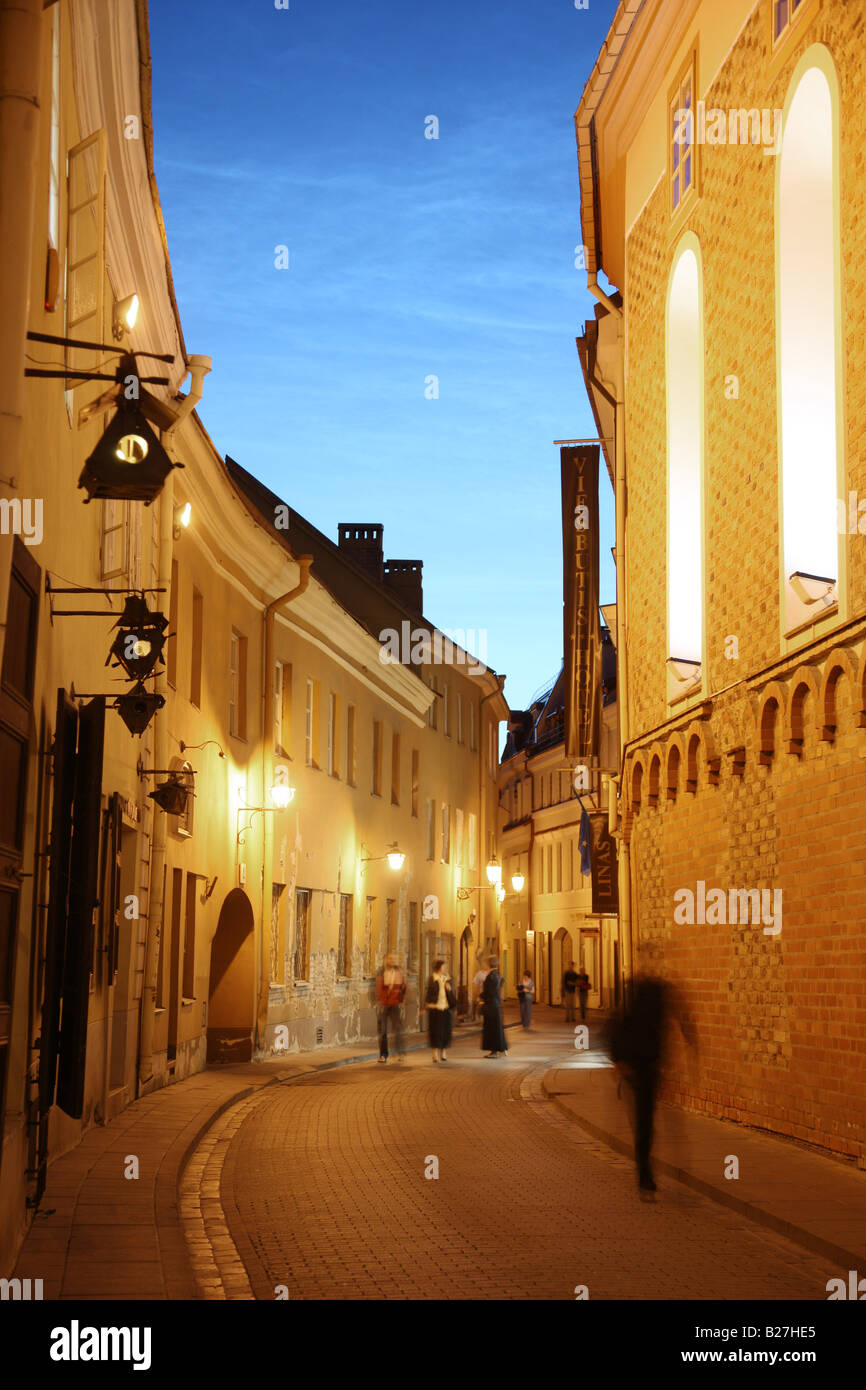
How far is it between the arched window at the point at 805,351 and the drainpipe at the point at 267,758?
39.4 ft

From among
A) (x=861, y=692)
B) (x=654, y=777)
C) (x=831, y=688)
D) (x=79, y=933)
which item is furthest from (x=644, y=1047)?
(x=654, y=777)

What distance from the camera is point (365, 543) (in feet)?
143

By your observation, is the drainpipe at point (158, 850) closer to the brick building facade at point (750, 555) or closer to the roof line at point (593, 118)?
the brick building facade at point (750, 555)

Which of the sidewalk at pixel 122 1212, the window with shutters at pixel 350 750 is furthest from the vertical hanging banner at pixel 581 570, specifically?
the sidewalk at pixel 122 1212

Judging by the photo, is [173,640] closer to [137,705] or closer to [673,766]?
[673,766]

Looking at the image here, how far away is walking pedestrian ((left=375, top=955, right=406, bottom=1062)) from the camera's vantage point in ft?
80.7

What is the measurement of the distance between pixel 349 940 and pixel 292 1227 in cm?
2076

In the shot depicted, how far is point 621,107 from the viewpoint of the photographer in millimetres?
20750

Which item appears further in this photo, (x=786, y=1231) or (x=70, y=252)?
(x=70, y=252)

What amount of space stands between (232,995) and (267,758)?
12.0ft

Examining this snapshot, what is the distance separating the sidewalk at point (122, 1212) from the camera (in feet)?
25.5

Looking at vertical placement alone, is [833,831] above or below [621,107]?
below
